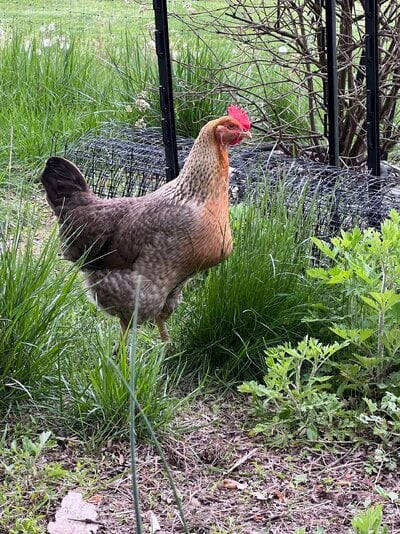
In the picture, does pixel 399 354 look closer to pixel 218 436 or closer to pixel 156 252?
pixel 218 436

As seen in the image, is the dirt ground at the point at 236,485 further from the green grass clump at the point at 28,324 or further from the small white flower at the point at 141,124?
the small white flower at the point at 141,124

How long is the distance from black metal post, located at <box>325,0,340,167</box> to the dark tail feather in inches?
54.0

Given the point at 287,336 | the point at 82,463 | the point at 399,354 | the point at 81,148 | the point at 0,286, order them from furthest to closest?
the point at 81,148 → the point at 287,336 → the point at 399,354 → the point at 0,286 → the point at 82,463

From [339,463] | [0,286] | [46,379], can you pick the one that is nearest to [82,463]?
[46,379]

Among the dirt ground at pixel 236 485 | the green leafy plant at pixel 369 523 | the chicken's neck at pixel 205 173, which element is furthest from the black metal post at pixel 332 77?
the green leafy plant at pixel 369 523

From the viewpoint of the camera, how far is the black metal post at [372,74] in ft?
15.6

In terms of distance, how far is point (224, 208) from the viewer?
3.97 meters

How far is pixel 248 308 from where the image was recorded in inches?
152

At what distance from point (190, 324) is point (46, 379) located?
2.69 feet

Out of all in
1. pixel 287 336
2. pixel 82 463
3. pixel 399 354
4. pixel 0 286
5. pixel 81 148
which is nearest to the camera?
pixel 82 463

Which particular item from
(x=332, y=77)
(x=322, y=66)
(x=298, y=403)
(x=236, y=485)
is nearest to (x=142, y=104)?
(x=322, y=66)

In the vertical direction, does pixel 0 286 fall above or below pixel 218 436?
above

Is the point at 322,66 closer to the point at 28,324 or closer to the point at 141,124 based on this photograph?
the point at 141,124

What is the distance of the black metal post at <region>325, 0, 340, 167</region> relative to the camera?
465 cm
